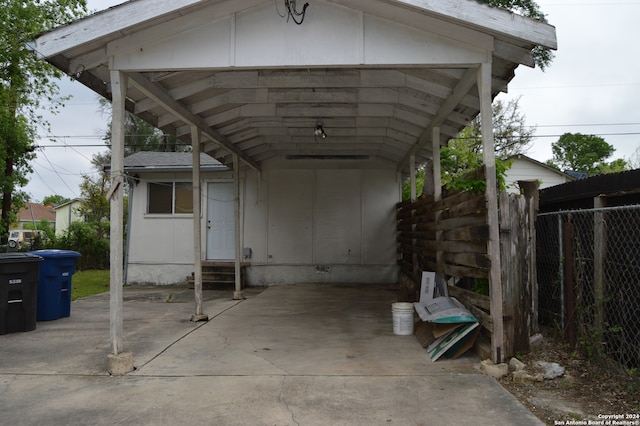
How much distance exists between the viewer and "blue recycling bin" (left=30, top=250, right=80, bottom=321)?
649cm

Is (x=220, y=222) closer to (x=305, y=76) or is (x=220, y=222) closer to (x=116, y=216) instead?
(x=305, y=76)

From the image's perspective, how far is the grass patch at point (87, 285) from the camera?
10650 millimetres

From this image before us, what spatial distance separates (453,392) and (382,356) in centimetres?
112

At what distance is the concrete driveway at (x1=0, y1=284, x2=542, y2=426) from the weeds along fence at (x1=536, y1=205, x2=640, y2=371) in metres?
1.00

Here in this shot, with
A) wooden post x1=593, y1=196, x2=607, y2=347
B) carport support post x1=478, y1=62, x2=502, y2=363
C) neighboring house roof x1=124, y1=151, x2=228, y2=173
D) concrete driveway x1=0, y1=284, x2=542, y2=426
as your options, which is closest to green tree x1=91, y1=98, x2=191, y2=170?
neighboring house roof x1=124, y1=151, x2=228, y2=173

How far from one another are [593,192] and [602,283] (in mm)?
1060

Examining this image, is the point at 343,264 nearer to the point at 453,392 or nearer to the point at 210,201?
the point at 210,201

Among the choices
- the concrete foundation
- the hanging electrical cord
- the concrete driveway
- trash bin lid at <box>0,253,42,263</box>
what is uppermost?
the hanging electrical cord

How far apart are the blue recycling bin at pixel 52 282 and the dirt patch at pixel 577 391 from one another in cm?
617

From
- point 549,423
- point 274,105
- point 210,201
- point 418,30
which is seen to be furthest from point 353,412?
point 210,201

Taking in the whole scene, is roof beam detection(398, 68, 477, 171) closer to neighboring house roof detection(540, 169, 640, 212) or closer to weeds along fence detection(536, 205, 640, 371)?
neighboring house roof detection(540, 169, 640, 212)

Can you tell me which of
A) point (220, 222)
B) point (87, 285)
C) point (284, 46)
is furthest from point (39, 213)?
point (284, 46)

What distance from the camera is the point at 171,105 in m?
5.48

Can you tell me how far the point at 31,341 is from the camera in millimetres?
5281
